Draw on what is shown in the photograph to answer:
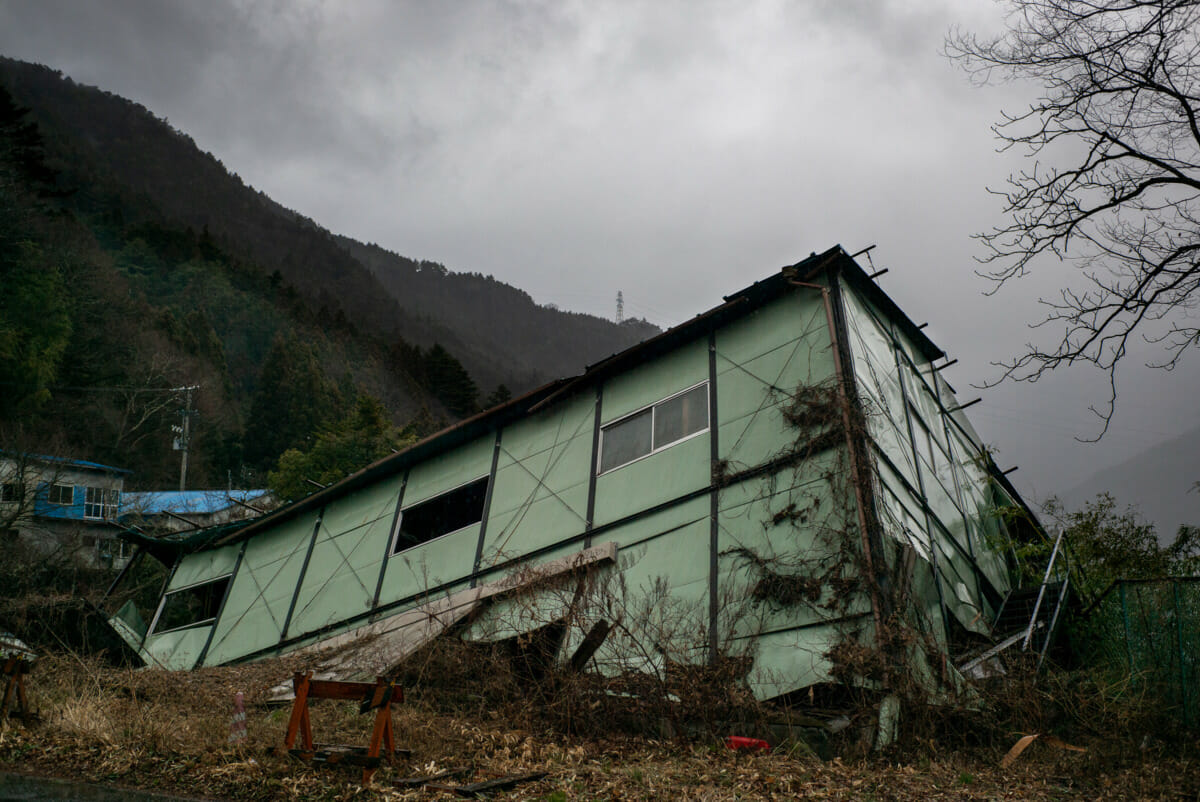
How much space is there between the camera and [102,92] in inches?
4178

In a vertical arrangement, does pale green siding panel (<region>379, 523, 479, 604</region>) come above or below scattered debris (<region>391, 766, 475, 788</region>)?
above

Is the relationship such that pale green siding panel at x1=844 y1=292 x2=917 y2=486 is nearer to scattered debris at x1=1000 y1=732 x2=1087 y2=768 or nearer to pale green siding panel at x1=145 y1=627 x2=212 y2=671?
scattered debris at x1=1000 y1=732 x2=1087 y2=768

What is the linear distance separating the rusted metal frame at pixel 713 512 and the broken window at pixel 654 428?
16 cm

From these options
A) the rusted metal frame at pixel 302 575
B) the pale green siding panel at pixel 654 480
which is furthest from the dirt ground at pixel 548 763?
the rusted metal frame at pixel 302 575

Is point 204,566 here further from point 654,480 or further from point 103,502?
point 103,502

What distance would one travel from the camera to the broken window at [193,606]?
18.8 meters

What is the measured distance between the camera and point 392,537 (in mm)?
15352

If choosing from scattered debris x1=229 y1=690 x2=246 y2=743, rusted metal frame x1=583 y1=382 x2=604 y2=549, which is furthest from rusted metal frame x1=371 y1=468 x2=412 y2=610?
scattered debris x1=229 y1=690 x2=246 y2=743

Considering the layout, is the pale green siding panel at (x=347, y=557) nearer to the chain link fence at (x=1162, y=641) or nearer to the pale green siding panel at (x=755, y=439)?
the pale green siding panel at (x=755, y=439)

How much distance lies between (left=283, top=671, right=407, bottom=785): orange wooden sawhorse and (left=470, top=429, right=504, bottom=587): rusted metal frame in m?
6.03

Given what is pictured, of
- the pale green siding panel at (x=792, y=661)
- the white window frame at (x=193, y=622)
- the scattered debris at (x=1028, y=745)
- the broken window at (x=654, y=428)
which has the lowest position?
the scattered debris at (x=1028, y=745)

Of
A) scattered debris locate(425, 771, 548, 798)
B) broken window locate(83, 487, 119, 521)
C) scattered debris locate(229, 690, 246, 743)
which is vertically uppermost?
broken window locate(83, 487, 119, 521)

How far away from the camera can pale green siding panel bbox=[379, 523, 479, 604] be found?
13.8 metres

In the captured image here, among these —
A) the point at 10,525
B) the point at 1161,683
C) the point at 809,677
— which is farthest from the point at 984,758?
the point at 10,525
